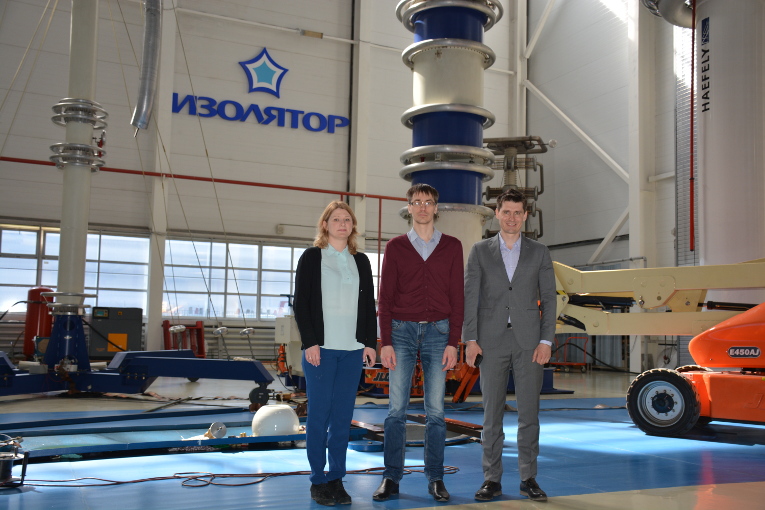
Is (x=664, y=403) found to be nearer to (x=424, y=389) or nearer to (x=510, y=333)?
(x=510, y=333)

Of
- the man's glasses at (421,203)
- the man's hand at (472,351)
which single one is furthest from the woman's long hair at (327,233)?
the man's hand at (472,351)

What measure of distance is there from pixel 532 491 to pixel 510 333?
0.83m

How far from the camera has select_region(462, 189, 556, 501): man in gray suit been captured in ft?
12.1

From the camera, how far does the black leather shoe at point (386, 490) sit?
139 inches

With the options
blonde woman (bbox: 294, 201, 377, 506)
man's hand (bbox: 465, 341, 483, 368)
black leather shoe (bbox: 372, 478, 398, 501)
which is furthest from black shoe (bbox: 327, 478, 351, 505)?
man's hand (bbox: 465, 341, 483, 368)

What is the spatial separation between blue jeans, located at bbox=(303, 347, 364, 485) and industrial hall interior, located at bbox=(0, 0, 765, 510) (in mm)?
15

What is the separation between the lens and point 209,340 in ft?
54.4

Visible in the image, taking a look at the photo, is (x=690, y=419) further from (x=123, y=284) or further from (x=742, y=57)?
(x=123, y=284)

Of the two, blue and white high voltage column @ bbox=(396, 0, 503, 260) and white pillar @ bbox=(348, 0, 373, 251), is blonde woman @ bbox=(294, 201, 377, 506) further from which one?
white pillar @ bbox=(348, 0, 373, 251)

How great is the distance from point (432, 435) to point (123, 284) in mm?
14044

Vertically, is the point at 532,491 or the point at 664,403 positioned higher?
the point at 664,403

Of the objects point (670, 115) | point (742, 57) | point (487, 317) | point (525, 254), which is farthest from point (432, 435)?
point (670, 115)

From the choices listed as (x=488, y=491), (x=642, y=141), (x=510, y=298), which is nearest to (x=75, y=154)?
(x=510, y=298)

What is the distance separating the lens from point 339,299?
359 centimetres
